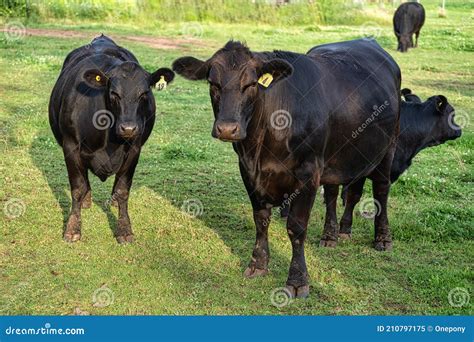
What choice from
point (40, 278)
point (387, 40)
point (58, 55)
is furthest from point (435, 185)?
point (387, 40)

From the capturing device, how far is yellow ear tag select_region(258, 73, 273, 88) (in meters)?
5.29

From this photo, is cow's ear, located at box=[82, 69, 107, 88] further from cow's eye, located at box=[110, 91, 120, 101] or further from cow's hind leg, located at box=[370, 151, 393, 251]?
cow's hind leg, located at box=[370, 151, 393, 251]

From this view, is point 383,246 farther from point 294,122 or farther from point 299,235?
point 294,122

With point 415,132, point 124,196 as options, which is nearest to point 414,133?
point 415,132

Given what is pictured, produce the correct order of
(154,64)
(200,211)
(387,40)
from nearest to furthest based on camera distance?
(200,211)
(154,64)
(387,40)

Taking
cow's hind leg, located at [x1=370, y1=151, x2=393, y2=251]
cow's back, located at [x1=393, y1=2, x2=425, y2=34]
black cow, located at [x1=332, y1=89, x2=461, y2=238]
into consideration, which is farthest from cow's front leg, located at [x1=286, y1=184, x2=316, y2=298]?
A: cow's back, located at [x1=393, y1=2, x2=425, y2=34]

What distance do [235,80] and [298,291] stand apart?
183cm

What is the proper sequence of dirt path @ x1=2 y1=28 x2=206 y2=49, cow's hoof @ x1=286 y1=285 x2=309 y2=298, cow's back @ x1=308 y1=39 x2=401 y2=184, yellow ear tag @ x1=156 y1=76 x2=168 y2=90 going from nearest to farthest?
cow's hoof @ x1=286 y1=285 x2=309 y2=298, cow's back @ x1=308 y1=39 x2=401 y2=184, yellow ear tag @ x1=156 y1=76 x2=168 y2=90, dirt path @ x1=2 y1=28 x2=206 y2=49

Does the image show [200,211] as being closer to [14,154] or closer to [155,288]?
[155,288]

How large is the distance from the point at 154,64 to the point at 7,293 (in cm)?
1254

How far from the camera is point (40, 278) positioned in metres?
5.83

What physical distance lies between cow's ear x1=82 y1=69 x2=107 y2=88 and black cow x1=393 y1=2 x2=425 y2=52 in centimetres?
1899

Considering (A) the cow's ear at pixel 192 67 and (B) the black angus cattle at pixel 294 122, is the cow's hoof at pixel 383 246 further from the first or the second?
(A) the cow's ear at pixel 192 67

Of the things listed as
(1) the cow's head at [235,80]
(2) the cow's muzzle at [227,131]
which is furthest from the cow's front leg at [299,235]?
(2) the cow's muzzle at [227,131]
